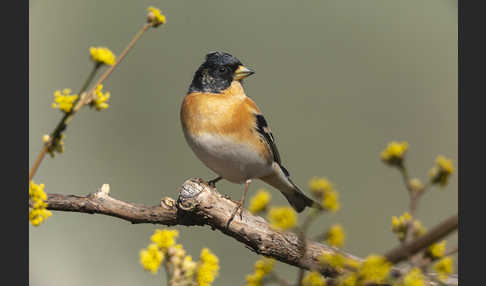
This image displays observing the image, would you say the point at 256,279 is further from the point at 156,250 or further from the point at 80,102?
the point at 80,102

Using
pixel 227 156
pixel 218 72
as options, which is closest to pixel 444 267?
pixel 227 156

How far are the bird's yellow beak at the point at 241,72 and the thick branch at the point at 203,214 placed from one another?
22.1 inches

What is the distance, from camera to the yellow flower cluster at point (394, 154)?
730mm

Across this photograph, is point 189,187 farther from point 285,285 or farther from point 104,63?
point 285,285

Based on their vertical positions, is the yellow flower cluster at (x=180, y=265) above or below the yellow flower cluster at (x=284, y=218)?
below

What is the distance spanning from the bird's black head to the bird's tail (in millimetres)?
397

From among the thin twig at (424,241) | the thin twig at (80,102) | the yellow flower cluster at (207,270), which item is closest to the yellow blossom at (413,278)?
the thin twig at (424,241)

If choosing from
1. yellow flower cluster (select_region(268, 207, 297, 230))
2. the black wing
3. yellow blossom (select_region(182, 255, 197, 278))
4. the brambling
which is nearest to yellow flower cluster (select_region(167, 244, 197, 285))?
yellow blossom (select_region(182, 255, 197, 278))

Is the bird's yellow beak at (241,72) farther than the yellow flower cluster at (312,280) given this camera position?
Yes

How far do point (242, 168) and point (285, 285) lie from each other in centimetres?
126

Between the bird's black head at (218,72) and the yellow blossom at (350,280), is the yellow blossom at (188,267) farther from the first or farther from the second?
the bird's black head at (218,72)

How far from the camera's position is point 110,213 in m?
1.67

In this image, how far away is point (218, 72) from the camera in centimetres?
205

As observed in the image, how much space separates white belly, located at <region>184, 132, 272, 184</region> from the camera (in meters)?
1.89
